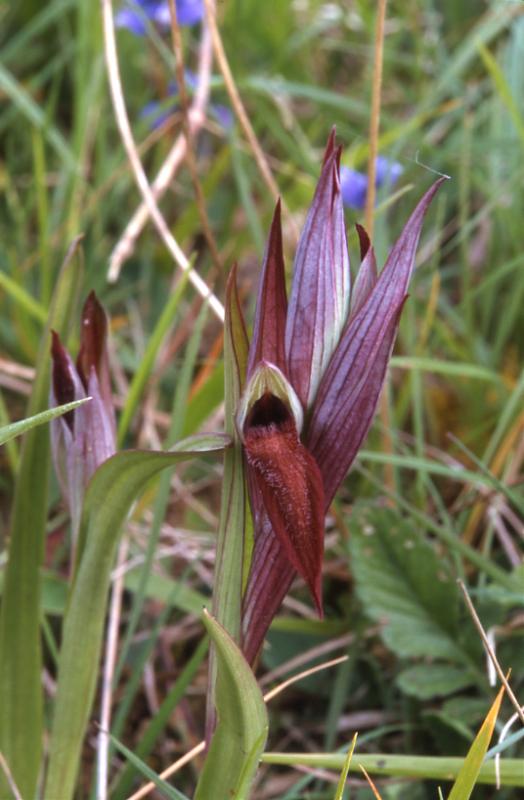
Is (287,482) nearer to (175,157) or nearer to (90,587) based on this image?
(90,587)

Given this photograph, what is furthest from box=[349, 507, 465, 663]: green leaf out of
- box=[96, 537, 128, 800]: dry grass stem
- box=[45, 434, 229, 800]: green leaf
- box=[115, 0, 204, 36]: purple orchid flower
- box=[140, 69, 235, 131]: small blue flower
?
box=[115, 0, 204, 36]: purple orchid flower

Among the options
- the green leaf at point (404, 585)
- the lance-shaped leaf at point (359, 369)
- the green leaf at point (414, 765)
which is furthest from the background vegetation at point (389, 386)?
the lance-shaped leaf at point (359, 369)

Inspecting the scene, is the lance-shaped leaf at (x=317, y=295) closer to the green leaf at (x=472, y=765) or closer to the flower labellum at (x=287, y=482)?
the flower labellum at (x=287, y=482)

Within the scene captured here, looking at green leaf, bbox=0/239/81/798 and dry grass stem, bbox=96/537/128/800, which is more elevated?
green leaf, bbox=0/239/81/798

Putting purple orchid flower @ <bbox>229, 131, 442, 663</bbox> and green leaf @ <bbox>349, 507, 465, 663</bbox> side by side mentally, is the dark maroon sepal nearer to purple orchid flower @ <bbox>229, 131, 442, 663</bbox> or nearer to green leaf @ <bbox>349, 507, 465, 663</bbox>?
purple orchid flower @ <bbox>229, 131, 442, 663</bbox>

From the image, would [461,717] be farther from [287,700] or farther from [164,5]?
[164,5]
